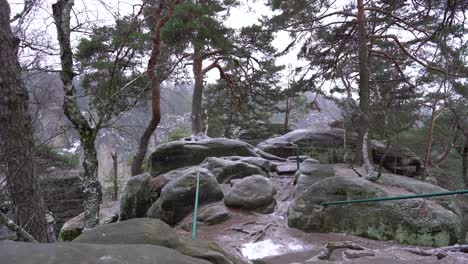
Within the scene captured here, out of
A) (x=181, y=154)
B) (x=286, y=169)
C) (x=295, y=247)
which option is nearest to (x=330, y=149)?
(x=286, y=169)

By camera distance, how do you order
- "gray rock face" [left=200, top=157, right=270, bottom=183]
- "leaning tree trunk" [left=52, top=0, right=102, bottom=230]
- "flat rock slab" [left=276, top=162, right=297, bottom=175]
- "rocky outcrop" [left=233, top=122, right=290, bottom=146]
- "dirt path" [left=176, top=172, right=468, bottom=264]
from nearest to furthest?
"dirt path" [left=176, top=172, right=468, bottom=264] < "leaning tree trunk" [left=52, top=0, right=102, bottom=230] < "gray rock face" [left=200, top=157, right=270, bottom=183] < "flat rock slab" [left=276, top=162, right=297, bottom=175] < "rocky outcrop" [left=233, top=122, right=290, bottom=146]

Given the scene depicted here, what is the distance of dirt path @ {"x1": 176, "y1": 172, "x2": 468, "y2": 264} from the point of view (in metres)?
3.70

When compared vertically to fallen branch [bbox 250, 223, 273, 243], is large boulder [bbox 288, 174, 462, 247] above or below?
above

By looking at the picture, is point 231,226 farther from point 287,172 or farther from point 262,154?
point 262,154

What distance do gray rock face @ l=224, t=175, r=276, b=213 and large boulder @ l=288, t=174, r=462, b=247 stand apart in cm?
71

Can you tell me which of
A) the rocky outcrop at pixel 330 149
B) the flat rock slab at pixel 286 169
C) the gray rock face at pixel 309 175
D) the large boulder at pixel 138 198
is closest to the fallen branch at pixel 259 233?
the gray rock face at pixel 309 175

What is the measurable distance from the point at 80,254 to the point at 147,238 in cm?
62

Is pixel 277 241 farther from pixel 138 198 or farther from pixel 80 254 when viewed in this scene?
pixel 80 254

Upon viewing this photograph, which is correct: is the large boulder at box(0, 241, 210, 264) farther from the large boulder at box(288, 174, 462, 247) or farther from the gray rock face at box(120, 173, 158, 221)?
the gray rock face at box(120, 173, 158, 221)

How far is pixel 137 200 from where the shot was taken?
6566 mm

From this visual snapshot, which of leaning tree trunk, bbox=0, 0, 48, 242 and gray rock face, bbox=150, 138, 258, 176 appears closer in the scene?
leaning tree trunk, bbox=0, 0, 48, 242

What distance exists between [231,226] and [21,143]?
3.33 meters

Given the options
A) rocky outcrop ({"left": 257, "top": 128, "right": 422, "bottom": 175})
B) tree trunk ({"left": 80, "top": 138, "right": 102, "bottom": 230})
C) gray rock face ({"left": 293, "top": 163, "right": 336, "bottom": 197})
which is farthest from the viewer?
rocky outcrop ({"left": 257, "top": 128, "right": 422, "bottom": 175})

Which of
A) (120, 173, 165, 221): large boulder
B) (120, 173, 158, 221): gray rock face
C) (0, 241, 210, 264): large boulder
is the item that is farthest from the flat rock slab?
(0, 241, 210, 264): large boulder
